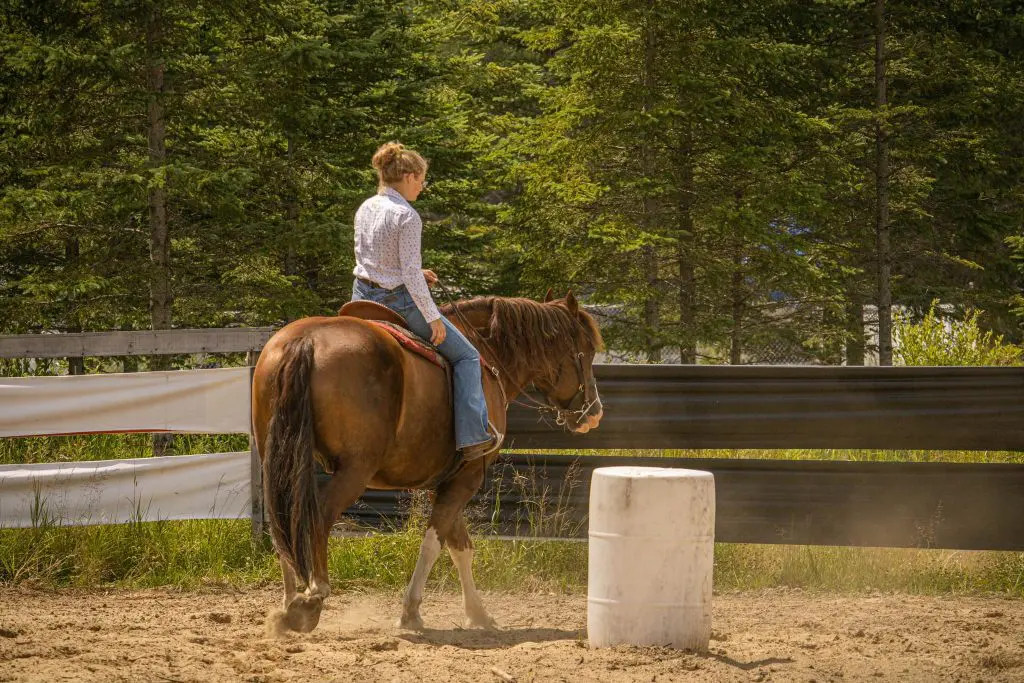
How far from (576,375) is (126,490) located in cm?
345

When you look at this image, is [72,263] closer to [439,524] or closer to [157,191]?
[157,191]

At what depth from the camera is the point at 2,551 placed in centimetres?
821

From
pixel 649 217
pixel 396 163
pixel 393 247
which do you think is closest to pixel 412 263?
pixel 393 247

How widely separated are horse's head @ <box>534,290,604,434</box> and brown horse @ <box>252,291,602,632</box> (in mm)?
525

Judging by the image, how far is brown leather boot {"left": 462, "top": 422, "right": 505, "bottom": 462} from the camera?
6613mm

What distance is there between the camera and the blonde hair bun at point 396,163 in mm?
6555

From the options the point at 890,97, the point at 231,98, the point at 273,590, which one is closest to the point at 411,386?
the point at 273,590

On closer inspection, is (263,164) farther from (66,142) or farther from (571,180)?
(571,180)

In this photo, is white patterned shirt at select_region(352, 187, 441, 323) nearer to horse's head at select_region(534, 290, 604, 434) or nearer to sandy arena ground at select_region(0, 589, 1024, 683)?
horse's head at select_region(534, 290, 604, 434)

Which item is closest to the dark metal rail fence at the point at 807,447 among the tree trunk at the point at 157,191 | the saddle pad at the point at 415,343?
the saddle pad at the point at 415,343

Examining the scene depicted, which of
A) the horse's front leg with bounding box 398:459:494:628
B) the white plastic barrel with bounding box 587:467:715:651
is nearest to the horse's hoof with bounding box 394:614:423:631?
the horse's front leg with bounding box 398:459:494:628

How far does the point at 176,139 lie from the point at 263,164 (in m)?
1.69

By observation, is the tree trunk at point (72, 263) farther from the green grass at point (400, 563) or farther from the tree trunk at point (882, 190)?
the tree trunk at point (882, 190)

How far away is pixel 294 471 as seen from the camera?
19.0 feet
